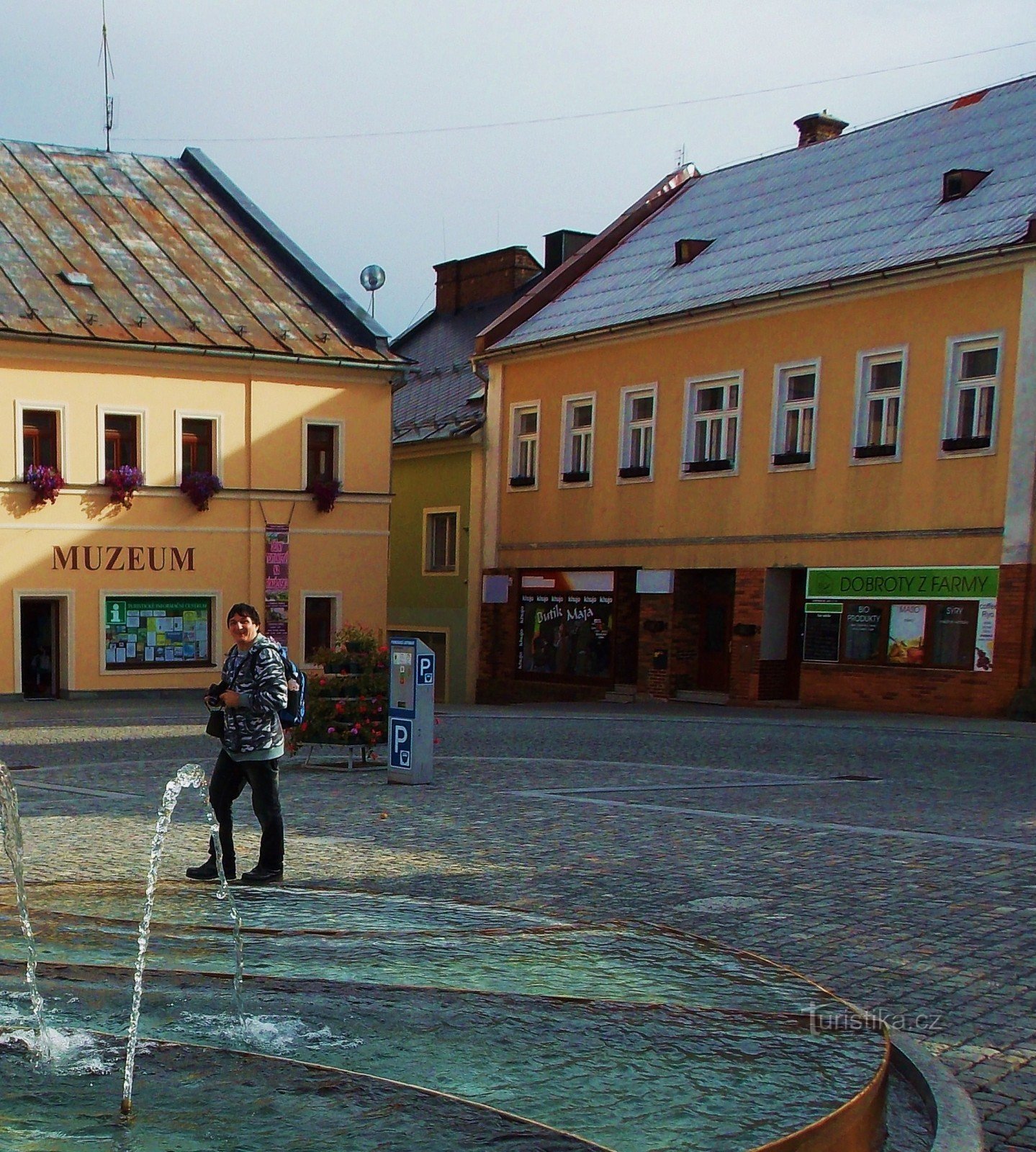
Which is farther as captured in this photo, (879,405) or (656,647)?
(656,647)

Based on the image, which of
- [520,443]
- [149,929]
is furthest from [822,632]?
[149,929]

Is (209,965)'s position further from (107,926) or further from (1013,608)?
(1013,608)

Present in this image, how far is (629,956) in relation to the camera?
7211 mm

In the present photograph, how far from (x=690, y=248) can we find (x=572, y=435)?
15.4 feet

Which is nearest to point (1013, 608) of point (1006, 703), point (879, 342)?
point (1006, 703)

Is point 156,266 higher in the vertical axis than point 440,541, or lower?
higher

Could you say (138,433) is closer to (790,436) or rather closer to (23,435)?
(23,435)

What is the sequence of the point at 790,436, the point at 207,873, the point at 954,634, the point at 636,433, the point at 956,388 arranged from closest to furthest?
the point at 207,873, the point at 954,634, the point at 956,388, the point at 790,436, the point at 636,433

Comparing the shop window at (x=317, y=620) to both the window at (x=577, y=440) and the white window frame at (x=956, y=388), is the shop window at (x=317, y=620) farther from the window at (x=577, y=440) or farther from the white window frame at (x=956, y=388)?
the white window frame at (x=956, y=388)

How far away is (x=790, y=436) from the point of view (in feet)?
89.9

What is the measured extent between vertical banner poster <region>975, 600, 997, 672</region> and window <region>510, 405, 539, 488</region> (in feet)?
40.5

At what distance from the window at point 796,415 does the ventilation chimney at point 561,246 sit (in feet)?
38.2

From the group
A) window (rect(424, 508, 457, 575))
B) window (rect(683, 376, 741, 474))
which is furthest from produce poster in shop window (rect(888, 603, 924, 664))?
window (rect(424, 508, 457, 575))

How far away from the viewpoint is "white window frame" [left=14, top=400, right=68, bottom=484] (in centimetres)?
2848
